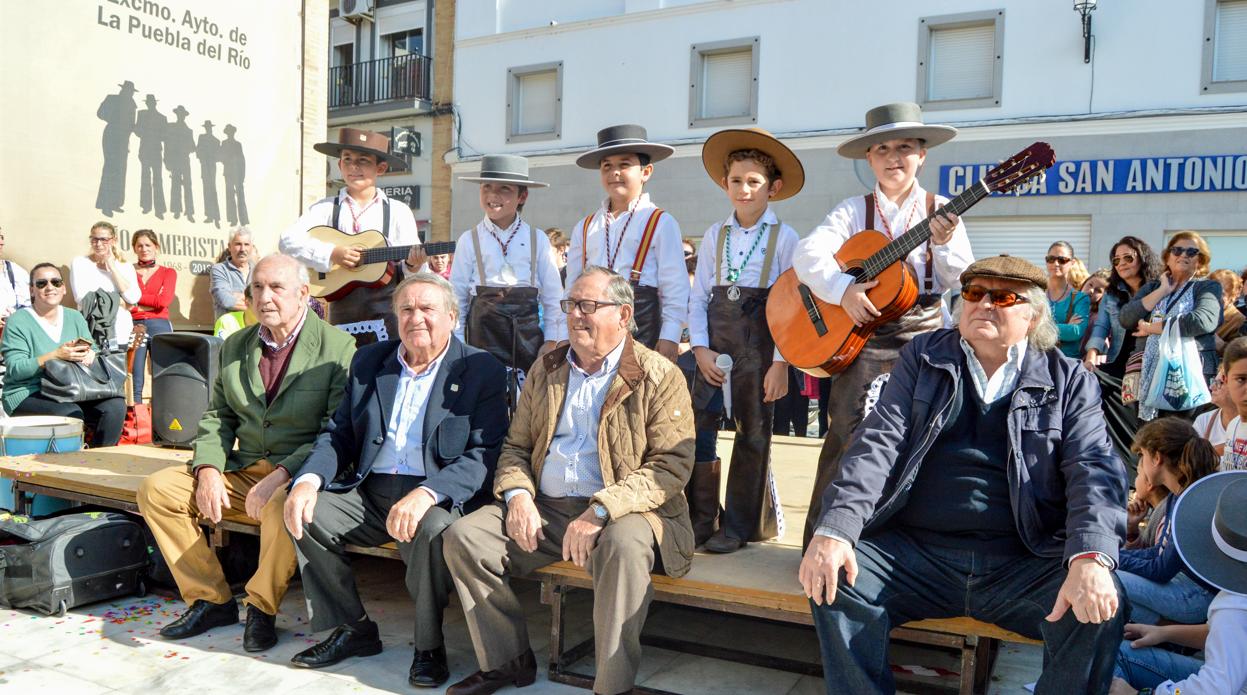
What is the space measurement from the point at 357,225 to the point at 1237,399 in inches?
171

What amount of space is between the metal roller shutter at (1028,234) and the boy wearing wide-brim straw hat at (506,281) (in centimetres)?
1001

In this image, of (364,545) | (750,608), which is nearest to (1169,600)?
(750,608)

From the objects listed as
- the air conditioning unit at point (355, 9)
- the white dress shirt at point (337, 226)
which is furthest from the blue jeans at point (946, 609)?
the air conditioning unit at point (355, 9)

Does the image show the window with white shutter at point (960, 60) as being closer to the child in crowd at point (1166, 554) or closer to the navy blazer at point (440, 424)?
the child in crowd at point (1166, 554)

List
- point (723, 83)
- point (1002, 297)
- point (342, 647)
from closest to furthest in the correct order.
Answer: point (1002, 297)
point (342, 647)
point (723, 83)

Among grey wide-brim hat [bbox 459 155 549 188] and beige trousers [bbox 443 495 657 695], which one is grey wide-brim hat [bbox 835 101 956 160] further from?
grey wide-brim hat [bbox 459 155 549 188]

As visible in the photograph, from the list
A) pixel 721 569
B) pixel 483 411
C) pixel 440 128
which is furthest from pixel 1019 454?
pixel 440 128

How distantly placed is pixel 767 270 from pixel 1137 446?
1.62m

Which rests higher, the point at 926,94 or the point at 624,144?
the point at 926,94

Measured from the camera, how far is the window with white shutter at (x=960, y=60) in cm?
1317

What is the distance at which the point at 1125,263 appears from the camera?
6086 millimetres

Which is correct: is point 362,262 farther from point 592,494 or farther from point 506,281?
point 592,494

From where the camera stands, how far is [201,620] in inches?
155

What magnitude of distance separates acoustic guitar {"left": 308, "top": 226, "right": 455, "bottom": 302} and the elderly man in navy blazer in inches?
44.3
